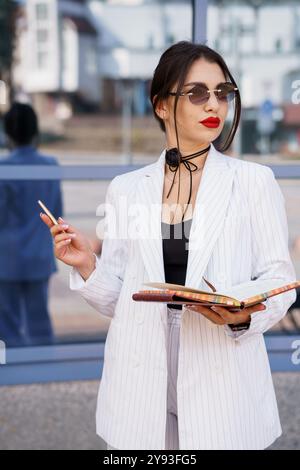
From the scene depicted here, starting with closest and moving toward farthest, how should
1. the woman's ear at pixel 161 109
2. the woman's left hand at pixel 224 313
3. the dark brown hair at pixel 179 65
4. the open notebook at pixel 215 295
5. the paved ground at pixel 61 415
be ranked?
the open notebook at pixel 215 295 → the woman's left hand at pixel 224 313 → the dark brown hair at pixel 179 65 → the woman's ear at pixel 161 109 → the paved ground at pixel 61 415

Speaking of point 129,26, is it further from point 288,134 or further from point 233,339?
point 233,339

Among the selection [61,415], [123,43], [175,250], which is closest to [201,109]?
[175,250]

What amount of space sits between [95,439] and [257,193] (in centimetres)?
222

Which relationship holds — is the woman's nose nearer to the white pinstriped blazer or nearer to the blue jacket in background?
the white pinstriped blazer

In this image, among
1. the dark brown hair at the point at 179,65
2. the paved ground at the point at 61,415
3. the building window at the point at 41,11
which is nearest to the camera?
the dark brown hair at the point at 179,65

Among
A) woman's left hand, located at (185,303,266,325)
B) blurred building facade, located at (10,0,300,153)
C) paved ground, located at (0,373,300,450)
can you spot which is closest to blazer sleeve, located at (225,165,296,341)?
woman's left hand, located at (185,303,266,325)

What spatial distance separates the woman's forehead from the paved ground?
90.0 inches

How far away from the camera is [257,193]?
6.87 feet

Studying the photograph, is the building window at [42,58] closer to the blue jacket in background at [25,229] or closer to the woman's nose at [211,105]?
the blue jacket in background at [25,229]

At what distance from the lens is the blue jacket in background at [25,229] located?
493 centimetres

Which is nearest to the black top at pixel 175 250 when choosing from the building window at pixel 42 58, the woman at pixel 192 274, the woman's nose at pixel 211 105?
the woman at pixel 192 274

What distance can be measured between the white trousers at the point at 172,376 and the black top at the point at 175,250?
0.04 meters

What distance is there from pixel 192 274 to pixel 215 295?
9.8 inches
